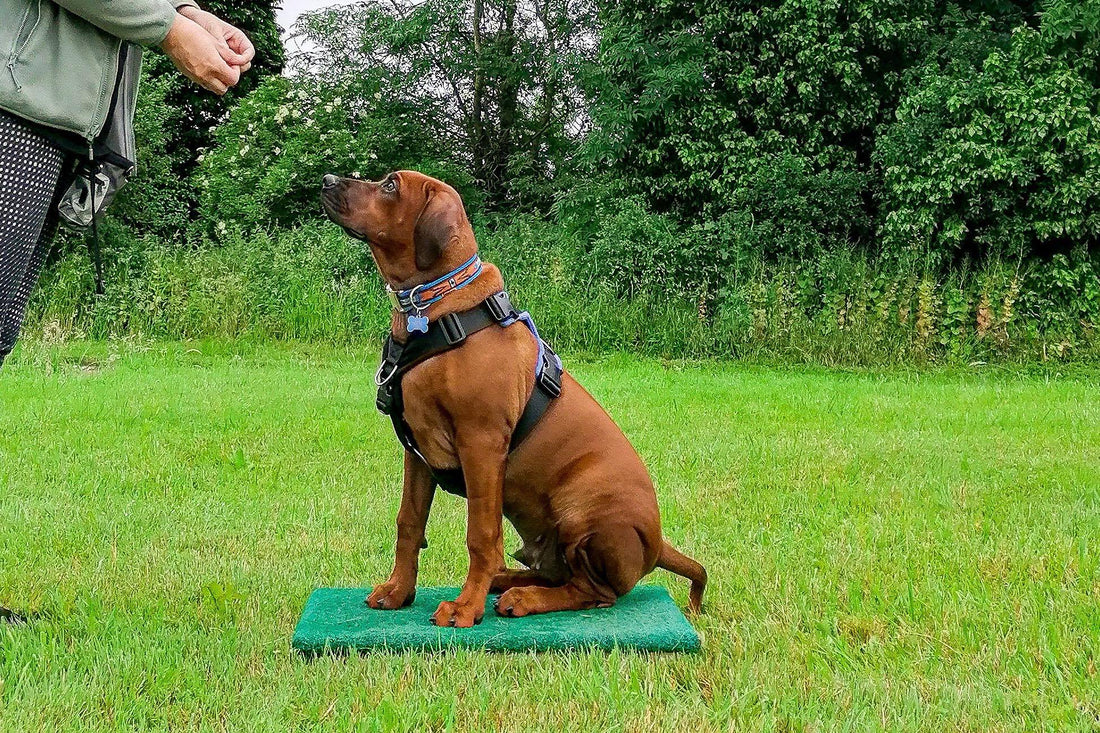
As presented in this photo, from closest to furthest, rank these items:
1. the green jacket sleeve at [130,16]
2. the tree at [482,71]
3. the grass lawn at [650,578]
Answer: the green jacket sleeve at [130,16] < the grass lawn at [650,578] < the tree at [482,71]

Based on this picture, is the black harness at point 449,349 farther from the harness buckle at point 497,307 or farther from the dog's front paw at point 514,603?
the dog's front paw at point 514,603

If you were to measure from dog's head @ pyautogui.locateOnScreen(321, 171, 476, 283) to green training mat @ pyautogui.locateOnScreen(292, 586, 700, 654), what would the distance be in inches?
39.7

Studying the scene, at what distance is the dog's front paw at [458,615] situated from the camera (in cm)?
297

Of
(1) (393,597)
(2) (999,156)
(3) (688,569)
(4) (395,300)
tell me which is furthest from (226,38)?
(2) (999,156)

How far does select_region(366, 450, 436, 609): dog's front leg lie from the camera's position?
10.2 ft

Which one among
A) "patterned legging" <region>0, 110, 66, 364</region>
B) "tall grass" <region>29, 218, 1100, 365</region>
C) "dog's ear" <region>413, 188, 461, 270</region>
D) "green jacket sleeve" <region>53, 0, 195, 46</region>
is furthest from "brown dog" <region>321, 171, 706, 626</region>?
"tall grass" <region>29, 218, 1100, 365</region>

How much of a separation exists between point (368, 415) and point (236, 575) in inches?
148

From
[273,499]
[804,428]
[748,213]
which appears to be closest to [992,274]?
[748,213]

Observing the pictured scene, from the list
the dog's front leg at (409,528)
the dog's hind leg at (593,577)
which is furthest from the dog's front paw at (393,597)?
the dog's hind leg at (593,577)

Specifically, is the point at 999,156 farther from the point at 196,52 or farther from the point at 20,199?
the point at 20,199

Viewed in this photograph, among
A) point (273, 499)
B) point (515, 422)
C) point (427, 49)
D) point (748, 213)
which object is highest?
point (427, 49)

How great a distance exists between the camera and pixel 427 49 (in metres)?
20.1

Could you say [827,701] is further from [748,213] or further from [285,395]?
[748,213]

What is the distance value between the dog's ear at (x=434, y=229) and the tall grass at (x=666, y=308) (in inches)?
347
